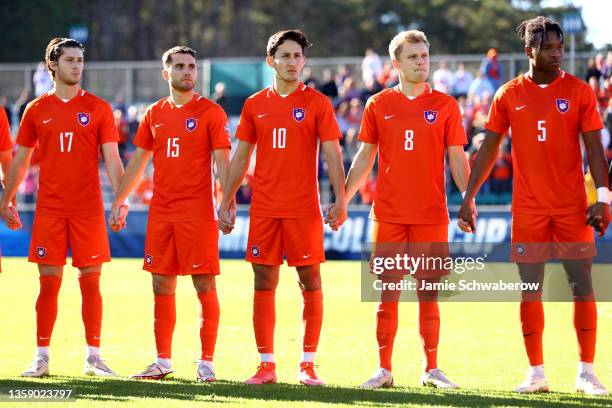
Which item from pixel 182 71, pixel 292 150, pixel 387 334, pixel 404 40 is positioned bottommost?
pixel 387 334

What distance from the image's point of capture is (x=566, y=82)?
8469 millimetres

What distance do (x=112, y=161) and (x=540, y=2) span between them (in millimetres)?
52571

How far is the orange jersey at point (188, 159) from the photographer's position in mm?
9148

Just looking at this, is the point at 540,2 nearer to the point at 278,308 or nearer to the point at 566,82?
the point at 278,308

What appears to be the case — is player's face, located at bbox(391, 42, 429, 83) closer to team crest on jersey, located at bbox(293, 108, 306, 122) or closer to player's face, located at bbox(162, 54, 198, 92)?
team crest on jersey, located at bbox(293, 108, 306, 122)

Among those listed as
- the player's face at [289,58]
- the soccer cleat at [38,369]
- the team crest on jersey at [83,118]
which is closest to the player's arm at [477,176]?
the player's face at [289,58]

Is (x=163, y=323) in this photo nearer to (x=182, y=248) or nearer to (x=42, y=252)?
(x=182, y=248)

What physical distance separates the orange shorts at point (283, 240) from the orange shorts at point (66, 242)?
141 cm

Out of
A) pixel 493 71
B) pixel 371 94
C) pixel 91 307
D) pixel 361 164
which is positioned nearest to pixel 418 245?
pixel 361 164

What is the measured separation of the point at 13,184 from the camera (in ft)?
31.9

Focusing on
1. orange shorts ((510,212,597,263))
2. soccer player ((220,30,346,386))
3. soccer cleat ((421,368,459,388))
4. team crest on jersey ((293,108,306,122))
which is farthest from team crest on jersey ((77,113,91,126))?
orange shorts ((510,212,597,263))

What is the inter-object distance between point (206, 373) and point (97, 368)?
987 millimetres

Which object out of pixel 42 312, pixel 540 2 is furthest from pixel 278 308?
pixel 540 2

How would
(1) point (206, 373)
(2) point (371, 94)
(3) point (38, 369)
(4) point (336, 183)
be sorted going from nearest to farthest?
(4) point (336, 183), (1) point (206, 373), (3) point (38, 369), (2) point (371, 94)
